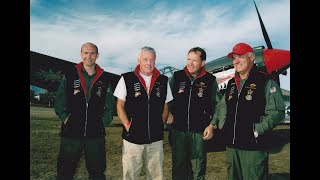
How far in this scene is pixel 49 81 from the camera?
12.3m

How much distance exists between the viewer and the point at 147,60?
3408 millimetres

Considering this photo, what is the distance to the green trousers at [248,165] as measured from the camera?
3.27m

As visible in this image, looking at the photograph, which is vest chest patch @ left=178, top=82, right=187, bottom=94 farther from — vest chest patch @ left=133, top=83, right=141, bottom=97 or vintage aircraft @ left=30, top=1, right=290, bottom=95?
vintage aircraft @ left=30, top=1, right=290, bottom=95

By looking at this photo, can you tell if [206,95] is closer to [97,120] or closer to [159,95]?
[159,95]

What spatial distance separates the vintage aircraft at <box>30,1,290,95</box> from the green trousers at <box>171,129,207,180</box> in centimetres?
401

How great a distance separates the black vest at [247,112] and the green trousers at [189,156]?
39 centimetres

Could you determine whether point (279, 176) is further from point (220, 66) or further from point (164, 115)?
point (220, 66)

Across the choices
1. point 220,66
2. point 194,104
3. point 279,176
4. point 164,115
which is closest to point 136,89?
point 164,115

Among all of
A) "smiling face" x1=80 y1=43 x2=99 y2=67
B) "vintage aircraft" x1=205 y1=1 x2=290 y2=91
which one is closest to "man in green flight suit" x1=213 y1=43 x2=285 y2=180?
"smiling face" x1=80 y1=43 x2=99 y2=67

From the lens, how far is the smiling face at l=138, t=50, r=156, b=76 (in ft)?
11.2

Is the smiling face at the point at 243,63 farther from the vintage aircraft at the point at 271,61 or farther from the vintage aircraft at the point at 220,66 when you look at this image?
the vintage aircraft at the point at 271,61

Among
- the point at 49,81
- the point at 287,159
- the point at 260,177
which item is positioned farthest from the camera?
the point at 49,81
